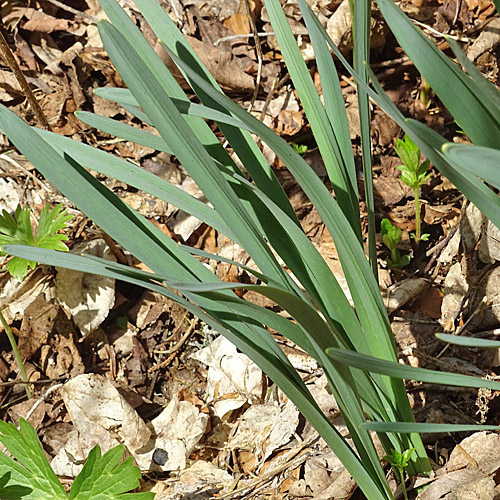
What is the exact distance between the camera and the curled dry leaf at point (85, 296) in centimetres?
185

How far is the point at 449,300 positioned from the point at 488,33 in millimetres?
1096

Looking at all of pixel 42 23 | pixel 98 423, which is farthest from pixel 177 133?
pixel 42 23

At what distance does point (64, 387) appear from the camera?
5.54 ft

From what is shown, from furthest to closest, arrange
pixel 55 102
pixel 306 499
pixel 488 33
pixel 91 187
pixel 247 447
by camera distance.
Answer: pixel 55 102 → pixel 488 33 → pixel 247 447 → pixel 306 499 → pixel 91 187

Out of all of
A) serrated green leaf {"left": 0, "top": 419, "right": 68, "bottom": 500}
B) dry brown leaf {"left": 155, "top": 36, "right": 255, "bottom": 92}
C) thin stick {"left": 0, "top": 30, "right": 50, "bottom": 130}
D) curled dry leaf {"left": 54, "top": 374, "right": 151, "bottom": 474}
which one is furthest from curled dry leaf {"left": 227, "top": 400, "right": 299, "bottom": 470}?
dry brown leaf {"left": 155, "top": 36, "right": 255, "bottom": 92}

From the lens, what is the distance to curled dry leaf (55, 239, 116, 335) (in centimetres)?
185

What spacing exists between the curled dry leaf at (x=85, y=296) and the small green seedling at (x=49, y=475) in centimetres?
63

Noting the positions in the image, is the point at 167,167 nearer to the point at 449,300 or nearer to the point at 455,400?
the point at 449,300

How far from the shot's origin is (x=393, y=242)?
167 cm

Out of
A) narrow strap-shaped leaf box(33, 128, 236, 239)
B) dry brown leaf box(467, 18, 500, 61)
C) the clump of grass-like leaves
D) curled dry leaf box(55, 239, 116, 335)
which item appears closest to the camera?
the clump of grass-like leaves

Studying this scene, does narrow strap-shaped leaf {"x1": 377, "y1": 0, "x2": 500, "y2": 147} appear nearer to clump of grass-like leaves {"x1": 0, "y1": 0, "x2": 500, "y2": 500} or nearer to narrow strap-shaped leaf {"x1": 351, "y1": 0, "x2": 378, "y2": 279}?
clump of grass-like leaves {"x1": 0, "y1": 0, "x2": 500, "y2": 500}

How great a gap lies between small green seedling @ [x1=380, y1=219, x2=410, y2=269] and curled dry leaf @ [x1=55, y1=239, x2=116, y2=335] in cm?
87

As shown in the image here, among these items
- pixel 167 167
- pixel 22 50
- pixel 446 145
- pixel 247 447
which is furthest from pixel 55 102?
pixel 446 145

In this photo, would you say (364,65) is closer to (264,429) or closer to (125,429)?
(264,429)
